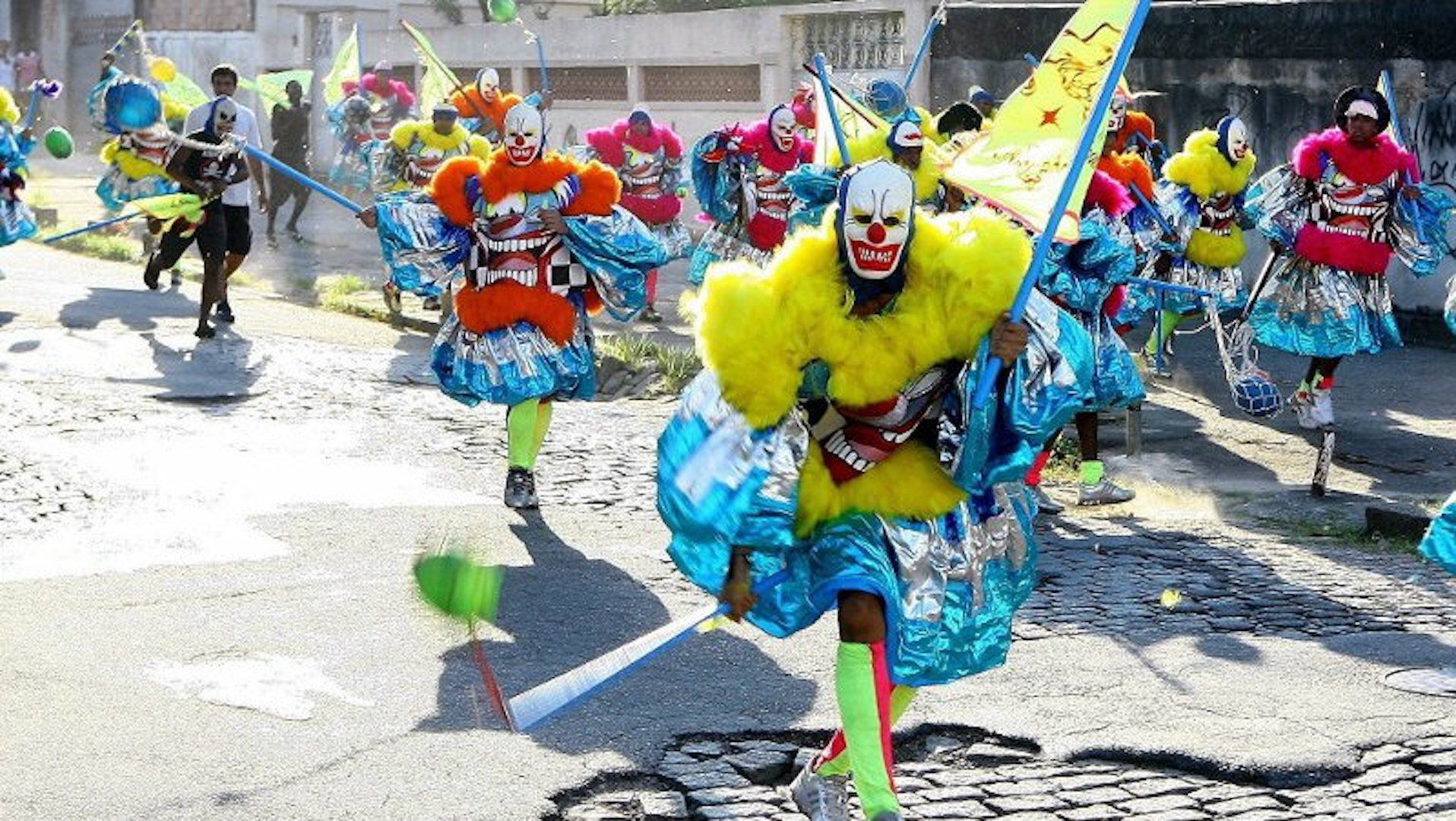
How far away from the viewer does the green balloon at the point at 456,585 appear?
213 inches

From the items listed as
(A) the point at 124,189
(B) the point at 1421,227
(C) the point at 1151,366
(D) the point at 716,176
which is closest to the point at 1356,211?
(B) the point at 1421,227

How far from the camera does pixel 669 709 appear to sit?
6793 millimetres

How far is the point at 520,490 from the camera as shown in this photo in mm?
9922

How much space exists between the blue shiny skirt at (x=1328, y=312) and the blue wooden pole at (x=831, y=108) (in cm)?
293

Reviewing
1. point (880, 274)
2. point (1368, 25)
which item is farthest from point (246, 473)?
point (1368, 25)

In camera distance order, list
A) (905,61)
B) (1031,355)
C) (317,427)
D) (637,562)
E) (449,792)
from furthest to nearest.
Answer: (905,61), (317,427), (637,562), (449,792), (1031,355)

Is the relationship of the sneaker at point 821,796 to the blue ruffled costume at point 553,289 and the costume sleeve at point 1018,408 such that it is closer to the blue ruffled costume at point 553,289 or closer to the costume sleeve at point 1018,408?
the costume sleeve at point 1018,408

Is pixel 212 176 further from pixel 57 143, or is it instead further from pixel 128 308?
pixel 57 143

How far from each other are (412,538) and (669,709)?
106 inches

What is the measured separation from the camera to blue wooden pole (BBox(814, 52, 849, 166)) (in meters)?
9.05

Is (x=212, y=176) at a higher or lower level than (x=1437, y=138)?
lower

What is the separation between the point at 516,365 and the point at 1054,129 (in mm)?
4350

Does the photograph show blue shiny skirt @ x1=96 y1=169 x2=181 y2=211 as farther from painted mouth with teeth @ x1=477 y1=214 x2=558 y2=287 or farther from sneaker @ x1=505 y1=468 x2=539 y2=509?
sneaker @ x1=505 y1=468 x2=539 y2=509

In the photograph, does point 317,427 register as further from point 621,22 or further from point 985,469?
point 621,22
